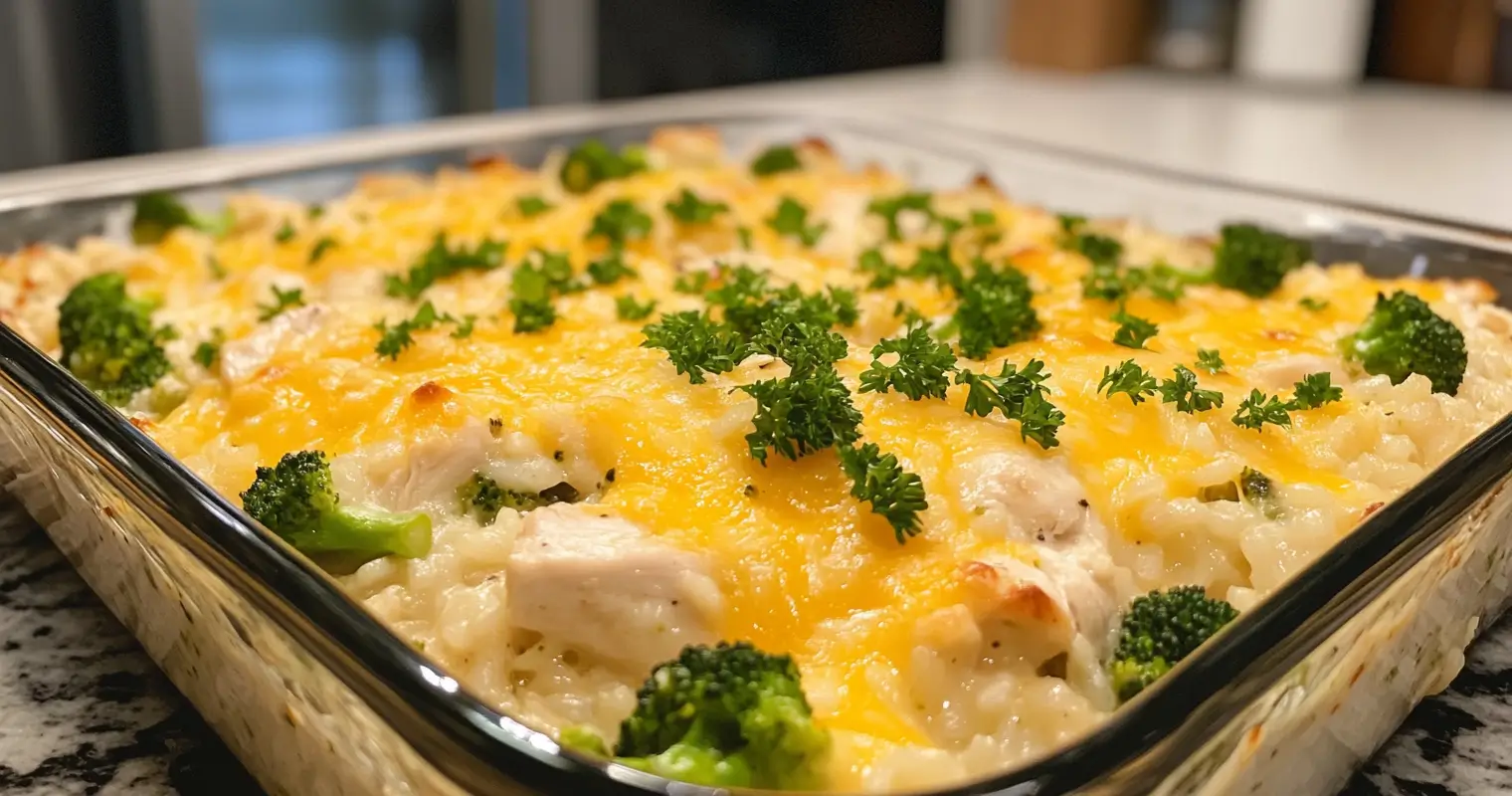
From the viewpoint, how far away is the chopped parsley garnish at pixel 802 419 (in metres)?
1.42

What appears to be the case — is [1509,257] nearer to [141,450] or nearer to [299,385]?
[299,385]

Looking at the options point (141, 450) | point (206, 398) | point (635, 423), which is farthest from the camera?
point (206, 398)

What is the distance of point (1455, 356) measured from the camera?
1.78 m

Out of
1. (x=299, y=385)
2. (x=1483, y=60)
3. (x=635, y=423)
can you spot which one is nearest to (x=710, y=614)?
(x=635, y=423)

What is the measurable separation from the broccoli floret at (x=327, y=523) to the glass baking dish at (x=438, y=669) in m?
0.13

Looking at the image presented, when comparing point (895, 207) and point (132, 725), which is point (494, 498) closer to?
point (132, 725)

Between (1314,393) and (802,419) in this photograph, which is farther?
(1314,393)

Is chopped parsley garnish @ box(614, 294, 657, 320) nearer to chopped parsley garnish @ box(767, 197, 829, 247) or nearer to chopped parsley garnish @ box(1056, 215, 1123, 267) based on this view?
chopped parsley garnish @ box(767, 197, 829, 247)

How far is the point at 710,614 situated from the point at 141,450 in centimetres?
53

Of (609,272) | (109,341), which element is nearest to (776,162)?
(609,272)

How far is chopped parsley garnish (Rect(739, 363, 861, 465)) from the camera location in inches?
55.7

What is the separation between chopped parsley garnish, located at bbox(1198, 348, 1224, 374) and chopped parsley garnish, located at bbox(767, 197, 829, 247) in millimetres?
1035

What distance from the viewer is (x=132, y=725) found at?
1.42 m

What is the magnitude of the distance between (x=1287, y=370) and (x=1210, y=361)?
119mm
